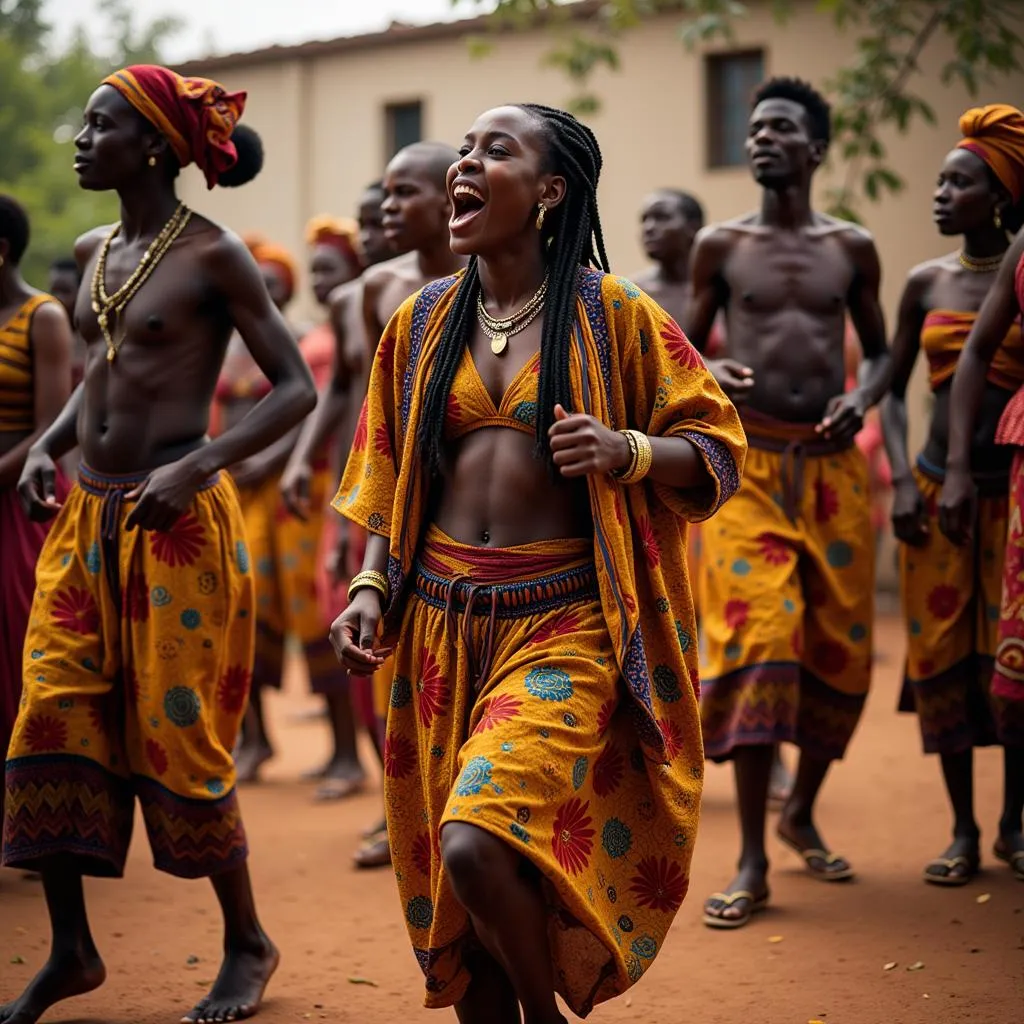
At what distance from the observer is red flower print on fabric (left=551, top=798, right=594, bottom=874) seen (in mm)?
3652

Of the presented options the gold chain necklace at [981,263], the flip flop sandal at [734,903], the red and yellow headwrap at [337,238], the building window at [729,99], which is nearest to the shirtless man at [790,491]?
the flip flop sandal at [734,903]

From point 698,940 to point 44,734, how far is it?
2235mm

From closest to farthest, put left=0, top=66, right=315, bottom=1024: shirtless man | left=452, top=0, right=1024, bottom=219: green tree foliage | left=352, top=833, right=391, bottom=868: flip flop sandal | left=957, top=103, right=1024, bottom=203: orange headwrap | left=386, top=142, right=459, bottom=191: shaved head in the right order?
left=0, top=66, right=315, bottom=1024: shirtless man, left=957, top=103, right=1024, bottom=203: orange headwrap, left=386, top=142, right=459, bottom=191: shaved head, left=352, top=833, right=391, bottom=868: flip flop sandal, left=452, top=0, right=1024, bottom=219: green tree foliage

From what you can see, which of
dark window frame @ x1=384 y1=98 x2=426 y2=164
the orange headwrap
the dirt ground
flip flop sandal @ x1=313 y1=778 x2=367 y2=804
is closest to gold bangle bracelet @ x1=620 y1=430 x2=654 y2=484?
the dirt ground

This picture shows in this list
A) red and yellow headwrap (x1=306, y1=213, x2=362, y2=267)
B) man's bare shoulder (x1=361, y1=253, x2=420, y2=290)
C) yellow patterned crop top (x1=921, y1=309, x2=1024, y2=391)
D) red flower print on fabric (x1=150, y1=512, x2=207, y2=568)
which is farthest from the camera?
red and yellow headwrap (x1=306, y1=213, x2=362, y2=267)

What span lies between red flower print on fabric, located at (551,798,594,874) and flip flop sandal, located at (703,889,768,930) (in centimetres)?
204

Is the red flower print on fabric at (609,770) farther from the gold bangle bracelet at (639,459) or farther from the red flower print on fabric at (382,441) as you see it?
the red flower print on fabric at (382,441)

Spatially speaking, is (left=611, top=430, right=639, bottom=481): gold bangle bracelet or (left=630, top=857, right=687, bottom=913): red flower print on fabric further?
(left=630, top=857, right=687, bottom=913): red flower print on fabric

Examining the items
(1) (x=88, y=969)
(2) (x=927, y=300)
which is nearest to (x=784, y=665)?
(2) (x=927, y=300)

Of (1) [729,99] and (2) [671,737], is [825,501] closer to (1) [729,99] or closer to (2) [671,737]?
(2) [671,737]

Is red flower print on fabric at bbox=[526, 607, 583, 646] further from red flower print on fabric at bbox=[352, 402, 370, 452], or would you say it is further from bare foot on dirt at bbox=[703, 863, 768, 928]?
bare foot on dirt at bbox=[703, 863, 768, 928]

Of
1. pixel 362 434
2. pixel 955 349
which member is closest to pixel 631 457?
pixel 362 434

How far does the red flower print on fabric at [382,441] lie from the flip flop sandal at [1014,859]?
3165 millimetres

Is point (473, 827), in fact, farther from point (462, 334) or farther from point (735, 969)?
point (735, 969)
